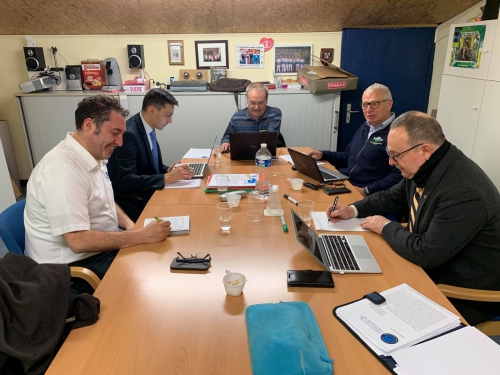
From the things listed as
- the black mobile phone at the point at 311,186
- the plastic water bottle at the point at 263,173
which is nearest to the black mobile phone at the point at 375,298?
the plastic water bottle at the point at 263,173

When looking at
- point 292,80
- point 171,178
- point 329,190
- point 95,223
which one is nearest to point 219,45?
point 292,80

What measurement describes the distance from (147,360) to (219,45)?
385 centimetres

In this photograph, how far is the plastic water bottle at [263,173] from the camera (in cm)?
219

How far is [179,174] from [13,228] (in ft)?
3.32

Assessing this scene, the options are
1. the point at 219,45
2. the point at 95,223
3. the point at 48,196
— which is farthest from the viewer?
the point at 219,45

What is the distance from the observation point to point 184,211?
200cm

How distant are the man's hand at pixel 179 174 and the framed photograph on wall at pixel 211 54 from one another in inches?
86.8

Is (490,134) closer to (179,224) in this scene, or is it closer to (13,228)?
(179,224)

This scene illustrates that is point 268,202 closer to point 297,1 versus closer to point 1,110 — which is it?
point 297,1

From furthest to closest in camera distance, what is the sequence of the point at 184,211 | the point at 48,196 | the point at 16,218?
the point at 184,211
the point at 16,218
the point at 48,196

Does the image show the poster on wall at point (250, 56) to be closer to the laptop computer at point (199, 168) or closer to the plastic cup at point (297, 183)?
the laptop computer at point (199, 168)

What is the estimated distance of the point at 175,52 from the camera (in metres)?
4.26

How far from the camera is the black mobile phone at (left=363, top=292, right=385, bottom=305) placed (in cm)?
122

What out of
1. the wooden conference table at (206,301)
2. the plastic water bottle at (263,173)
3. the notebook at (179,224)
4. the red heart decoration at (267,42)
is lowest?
the wooden conference table at (206,301)
